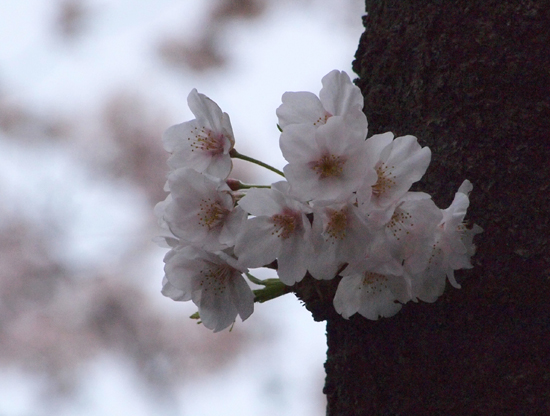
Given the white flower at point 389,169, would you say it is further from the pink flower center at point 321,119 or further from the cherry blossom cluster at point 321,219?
the pink flower center at point 321,119

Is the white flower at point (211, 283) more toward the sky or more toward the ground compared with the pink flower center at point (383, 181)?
more toward the ground

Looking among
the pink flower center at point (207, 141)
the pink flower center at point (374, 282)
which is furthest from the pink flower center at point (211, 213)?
the pink flower center at point (374, 282)

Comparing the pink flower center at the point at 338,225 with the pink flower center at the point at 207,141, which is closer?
the pink flower center at the point at 338,225

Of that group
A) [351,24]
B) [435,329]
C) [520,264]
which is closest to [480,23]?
[520,264]

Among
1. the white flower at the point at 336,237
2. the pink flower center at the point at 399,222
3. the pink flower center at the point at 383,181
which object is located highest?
the pink flower center at the point at 383,181

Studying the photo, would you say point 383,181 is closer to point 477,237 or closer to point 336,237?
point 336,237

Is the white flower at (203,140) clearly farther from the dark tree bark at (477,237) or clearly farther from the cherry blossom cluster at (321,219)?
the dark tree bark at (477,237)
